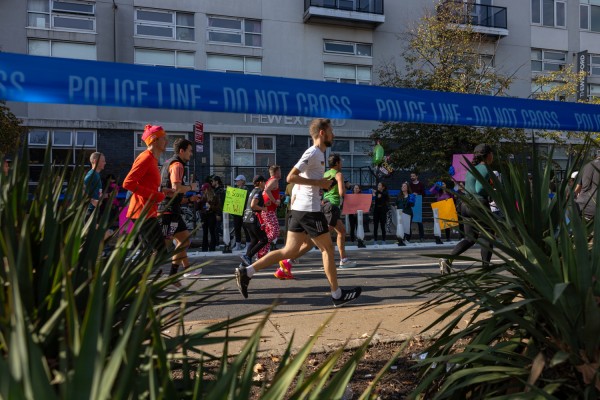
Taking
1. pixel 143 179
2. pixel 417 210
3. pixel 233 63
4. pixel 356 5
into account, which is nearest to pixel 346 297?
pixel 143 179

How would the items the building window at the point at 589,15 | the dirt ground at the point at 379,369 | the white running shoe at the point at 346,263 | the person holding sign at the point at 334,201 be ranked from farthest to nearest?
the building window at the point at 589,15
the white running shoe at the point at 346,263
the person holding sign at the point at 334,201
the dirt ground at the point at 379,369

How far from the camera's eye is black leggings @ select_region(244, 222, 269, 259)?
342 inches

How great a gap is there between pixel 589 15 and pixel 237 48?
21150 mm

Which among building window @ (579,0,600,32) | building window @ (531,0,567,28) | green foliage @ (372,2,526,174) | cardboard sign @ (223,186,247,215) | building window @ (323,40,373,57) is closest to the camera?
cardboard sign @ (223,186,247,215)

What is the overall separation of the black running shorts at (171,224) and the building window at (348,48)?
20.9 m

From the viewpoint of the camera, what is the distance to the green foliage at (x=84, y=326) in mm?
1001

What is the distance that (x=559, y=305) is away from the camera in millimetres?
2096

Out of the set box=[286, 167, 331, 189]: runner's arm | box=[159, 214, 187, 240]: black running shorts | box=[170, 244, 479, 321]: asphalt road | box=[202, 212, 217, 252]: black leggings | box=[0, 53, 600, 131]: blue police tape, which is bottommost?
Answer: box=[170, 244, 479, 321]: asphalt road

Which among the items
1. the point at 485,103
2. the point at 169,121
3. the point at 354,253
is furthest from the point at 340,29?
the point at 485,103

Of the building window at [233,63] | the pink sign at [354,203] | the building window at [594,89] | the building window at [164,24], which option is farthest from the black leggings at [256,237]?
the building window at [594,89]

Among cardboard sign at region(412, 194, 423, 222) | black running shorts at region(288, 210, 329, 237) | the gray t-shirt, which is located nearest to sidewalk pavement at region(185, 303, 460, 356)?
black running shorts at region(288, 210, 329, 237)

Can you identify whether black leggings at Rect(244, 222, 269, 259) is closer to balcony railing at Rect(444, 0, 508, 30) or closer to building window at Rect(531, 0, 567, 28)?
balcony railing at Rect(444, 0, 508, 30)

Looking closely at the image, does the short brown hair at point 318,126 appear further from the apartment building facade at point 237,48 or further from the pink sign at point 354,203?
the apartment building facade at point 237,48

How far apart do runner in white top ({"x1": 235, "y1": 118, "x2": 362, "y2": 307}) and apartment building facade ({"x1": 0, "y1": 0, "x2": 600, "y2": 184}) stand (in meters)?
16.6
